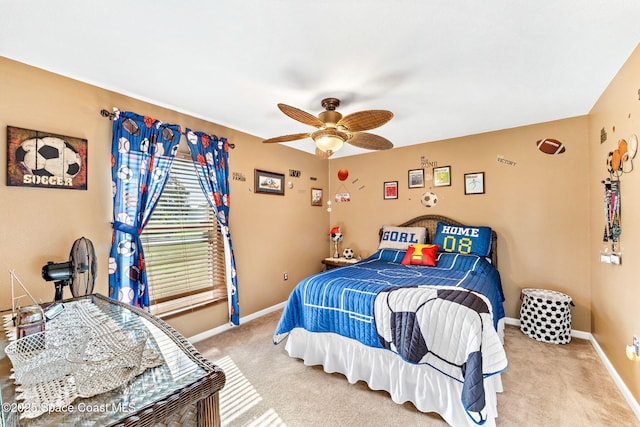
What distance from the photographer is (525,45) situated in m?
1.80

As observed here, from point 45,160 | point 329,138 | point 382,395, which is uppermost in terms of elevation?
point 329,138

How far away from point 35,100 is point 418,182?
13.6 feet

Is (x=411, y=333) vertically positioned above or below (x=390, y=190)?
below

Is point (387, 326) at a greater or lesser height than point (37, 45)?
lesser

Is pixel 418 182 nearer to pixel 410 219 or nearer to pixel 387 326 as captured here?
pixel 410 219

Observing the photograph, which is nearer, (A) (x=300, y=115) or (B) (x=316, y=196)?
(A) (x=300, y=115)

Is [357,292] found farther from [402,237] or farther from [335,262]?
[335,262]

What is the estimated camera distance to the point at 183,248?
2971mm

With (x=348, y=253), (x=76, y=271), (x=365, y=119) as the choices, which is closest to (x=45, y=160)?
(x=76, y=271)

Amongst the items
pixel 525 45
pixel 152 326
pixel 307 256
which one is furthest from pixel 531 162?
pixel 152 326

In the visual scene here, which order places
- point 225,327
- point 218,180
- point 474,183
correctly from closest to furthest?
A: point 218,180 → point 225,327 → point 474,183

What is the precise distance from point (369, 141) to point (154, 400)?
2.51 m

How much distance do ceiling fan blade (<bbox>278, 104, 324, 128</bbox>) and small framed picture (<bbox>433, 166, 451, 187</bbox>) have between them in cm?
230

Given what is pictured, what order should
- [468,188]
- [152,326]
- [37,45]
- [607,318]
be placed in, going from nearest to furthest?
[152,326] → [37,45] → [607,318] → [468,188]
